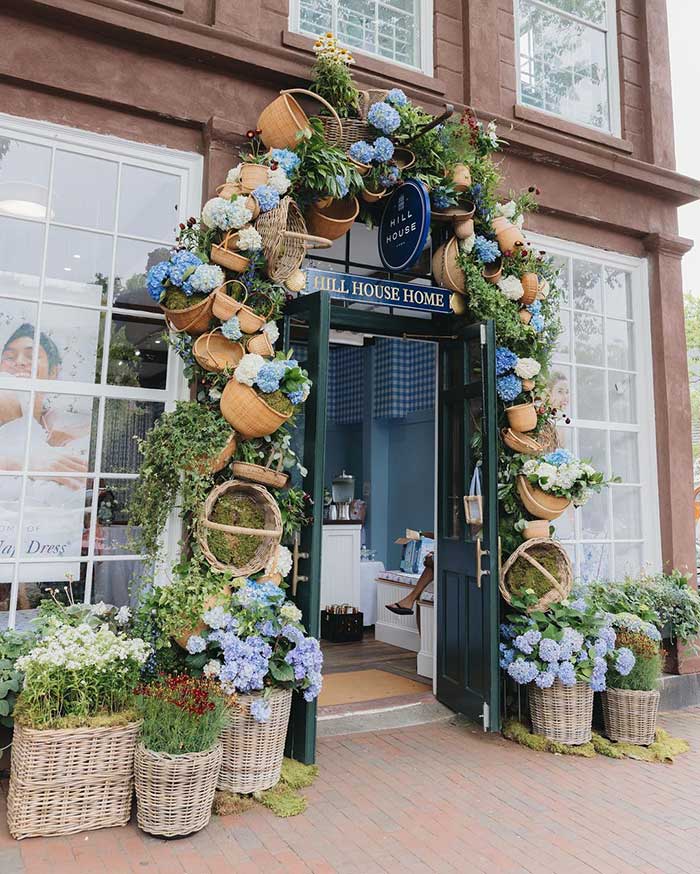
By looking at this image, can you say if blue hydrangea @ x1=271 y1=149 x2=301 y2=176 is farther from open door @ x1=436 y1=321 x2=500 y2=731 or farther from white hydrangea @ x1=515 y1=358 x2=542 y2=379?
white hydrangea @ x1=515 y1=358 x2=542 y2=379

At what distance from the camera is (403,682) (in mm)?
5570

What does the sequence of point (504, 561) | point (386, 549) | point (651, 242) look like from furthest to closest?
1. point (386, 549)
2. point (651, 242)
3. point (504, 561)

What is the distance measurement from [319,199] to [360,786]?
3.39 metres

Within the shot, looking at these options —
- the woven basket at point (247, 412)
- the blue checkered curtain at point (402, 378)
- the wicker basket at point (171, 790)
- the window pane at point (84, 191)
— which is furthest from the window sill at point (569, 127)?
the wicker basket at point (171, 790)

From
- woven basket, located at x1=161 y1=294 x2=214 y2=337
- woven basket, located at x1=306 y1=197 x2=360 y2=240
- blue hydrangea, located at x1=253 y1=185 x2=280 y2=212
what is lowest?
woven basket, located at x1=161 y1=294 x2=214 y2=337

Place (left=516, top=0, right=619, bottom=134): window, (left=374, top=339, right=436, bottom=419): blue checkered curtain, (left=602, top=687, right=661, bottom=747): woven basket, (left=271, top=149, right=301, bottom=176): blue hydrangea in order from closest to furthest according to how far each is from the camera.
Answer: (left=271, top=149, right=301, bottom=176): blue hydrangea, (left=602, top=687, right=661, bottom=747): woven basket, (left=516, top=0, right=619, bottom=134): window, (left=374, top=339, right=436, bottom=419): blue checkered curtain

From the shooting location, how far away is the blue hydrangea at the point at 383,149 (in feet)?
14.6

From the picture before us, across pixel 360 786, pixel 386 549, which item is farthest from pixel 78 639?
pixel 386 549

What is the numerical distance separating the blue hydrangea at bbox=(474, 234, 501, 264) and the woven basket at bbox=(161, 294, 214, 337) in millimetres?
1993

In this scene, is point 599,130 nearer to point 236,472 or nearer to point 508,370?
point 508,370

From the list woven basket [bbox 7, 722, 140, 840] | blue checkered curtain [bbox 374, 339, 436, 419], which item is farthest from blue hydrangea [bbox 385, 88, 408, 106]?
blue checkered curtain [bbox 374, 339, 436, 419]

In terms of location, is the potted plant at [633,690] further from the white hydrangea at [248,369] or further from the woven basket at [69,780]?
the woven basket at [69,780]

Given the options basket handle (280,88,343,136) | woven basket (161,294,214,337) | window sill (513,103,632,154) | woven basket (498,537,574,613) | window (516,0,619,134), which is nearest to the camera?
woven basket (161,294,214,337)

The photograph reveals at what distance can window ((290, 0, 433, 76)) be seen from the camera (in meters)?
5.14
